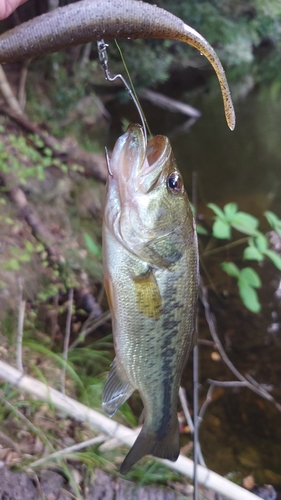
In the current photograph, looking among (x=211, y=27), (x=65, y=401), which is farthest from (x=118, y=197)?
(x=211, y=27)

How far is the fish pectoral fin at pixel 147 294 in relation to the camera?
1.27 m

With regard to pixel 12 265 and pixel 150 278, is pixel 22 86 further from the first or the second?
pixel 150 278

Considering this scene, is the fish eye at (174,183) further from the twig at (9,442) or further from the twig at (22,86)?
the twig at (22,86)

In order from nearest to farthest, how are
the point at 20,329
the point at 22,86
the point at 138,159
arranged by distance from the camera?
the point at 138,159, the point at 20,329, the point at 22,86

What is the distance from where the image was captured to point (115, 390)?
137cm

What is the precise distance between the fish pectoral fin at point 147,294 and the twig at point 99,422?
1.15 metres

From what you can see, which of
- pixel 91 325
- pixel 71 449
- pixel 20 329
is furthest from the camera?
pixel 91 325

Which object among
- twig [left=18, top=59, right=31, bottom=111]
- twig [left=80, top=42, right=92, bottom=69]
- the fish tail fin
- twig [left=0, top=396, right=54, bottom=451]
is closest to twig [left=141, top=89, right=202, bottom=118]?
twig [left=80, top=42, right=92, bottom=69]

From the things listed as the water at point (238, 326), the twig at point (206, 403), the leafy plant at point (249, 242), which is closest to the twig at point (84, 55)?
the water at point (238, 326)

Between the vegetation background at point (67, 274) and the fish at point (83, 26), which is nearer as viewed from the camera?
the fish at point (83, 26)

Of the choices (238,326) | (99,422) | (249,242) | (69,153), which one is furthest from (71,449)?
(69,153)

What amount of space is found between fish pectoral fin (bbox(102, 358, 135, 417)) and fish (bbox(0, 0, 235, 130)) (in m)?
1.03

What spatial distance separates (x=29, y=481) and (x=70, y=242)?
216cm

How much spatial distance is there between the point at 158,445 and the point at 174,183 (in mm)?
989
